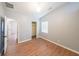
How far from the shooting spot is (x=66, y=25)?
10.3ft

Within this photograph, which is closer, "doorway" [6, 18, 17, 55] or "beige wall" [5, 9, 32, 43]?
"beige wall" [5, 9, 32, 43]

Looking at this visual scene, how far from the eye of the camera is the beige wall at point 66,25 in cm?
275

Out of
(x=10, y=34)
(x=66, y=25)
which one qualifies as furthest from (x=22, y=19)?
(x=66, y=25)

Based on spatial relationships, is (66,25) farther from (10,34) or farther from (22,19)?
(10,34)

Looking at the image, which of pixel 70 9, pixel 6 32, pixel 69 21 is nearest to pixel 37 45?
pixel 6 32

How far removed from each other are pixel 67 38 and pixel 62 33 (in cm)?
35

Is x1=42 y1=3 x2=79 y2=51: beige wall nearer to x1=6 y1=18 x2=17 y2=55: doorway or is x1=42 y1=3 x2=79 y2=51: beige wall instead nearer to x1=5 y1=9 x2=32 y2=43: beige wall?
x1=5 y1=9 x2=32 y2=43: beige wall

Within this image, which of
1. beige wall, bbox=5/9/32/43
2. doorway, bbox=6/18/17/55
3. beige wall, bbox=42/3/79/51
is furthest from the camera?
beige wall, bbox=42/3/79/51

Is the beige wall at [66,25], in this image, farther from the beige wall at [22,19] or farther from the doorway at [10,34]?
the doorway at [10,34]

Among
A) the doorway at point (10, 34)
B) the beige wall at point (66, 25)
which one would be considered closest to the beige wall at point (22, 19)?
the doorway at point (10, 34)

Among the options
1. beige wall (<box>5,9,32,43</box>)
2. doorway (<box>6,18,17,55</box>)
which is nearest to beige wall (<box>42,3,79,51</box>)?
beige wall (<box>5,9,32,43</box>)

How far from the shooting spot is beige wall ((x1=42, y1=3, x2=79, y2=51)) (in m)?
2.75

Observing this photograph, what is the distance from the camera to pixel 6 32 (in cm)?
188

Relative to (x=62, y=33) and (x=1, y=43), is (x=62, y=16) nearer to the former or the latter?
(x=62, y=33)
